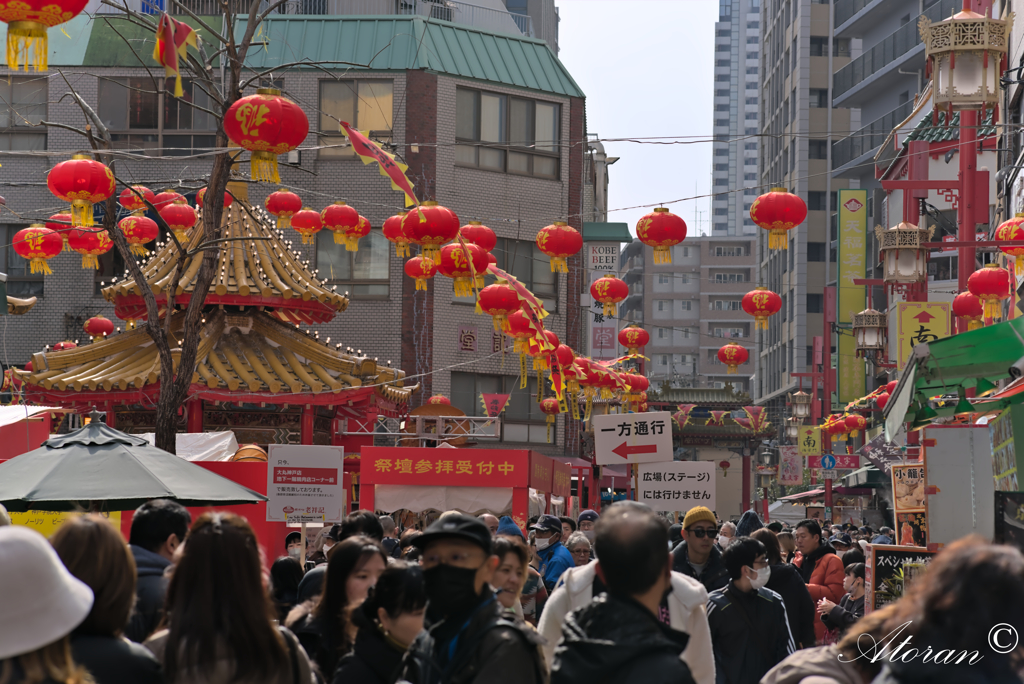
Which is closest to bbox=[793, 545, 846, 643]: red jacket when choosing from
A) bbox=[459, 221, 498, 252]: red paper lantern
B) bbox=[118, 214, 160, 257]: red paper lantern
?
bbox=[459, 221, 498, 252]: red paper lantern

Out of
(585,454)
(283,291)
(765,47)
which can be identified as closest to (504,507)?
(283,291)

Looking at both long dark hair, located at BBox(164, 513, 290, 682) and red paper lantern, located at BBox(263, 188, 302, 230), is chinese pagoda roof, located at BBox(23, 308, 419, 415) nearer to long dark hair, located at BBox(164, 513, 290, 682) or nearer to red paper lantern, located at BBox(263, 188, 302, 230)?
red paper lantern, located at BBox(263, 188, 302, 230)

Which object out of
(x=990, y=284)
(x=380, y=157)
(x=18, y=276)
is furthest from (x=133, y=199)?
(x=18, y=276)

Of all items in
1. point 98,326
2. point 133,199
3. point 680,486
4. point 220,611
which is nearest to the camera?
point 220,611

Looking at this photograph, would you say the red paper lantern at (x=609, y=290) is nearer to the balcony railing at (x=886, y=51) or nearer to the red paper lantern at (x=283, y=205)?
the red paper lantern at (x=283, y=205)

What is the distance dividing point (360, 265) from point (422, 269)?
58.5 ft

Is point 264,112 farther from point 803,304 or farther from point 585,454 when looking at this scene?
point 803,304

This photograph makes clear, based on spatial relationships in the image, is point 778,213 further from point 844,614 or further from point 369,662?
point 369,662

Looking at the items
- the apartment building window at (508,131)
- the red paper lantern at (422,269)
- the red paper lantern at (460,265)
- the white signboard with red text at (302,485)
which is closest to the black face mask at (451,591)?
the white signboard with red text at (302,485)

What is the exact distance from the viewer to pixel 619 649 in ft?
11.9

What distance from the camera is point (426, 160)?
3344 centimetres

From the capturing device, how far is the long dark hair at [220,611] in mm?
3838

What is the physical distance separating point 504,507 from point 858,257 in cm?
2526
